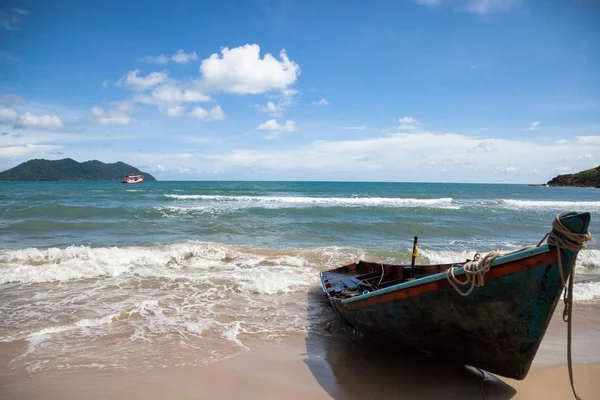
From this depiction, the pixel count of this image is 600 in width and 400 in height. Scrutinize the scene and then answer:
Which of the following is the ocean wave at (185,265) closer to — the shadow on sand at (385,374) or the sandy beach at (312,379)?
the shadow on sand at (385,374)

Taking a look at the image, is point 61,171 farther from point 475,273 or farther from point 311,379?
point 475,273

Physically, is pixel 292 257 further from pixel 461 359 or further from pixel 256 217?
pixel 256 217

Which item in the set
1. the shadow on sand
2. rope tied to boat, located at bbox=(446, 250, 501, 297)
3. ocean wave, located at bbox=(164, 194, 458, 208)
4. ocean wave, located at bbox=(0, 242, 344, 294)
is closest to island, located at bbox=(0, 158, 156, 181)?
ocean wave, located at bbox=(164, 194, 458, 208)

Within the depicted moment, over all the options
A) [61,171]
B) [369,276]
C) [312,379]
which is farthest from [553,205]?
[61,171]

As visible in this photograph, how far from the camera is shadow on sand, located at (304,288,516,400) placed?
13.7ft

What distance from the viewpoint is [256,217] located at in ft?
73.9

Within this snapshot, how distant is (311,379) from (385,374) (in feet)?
3.21

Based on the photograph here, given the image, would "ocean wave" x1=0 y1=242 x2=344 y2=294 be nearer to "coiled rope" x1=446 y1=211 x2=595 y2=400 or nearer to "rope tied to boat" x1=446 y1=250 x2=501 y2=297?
"rope tied to boat" x1=446 y1=250 x2=501 y2=297

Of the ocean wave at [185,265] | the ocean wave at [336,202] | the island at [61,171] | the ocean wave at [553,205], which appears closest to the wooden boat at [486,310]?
the ocean wave at [185,265]

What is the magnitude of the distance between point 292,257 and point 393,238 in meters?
6.48

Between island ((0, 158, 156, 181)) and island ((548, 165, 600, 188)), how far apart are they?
149204 mm

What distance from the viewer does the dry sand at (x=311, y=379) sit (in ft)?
13.5

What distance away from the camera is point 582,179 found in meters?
87.5

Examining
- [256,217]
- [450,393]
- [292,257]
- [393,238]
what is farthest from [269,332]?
[256,217]
